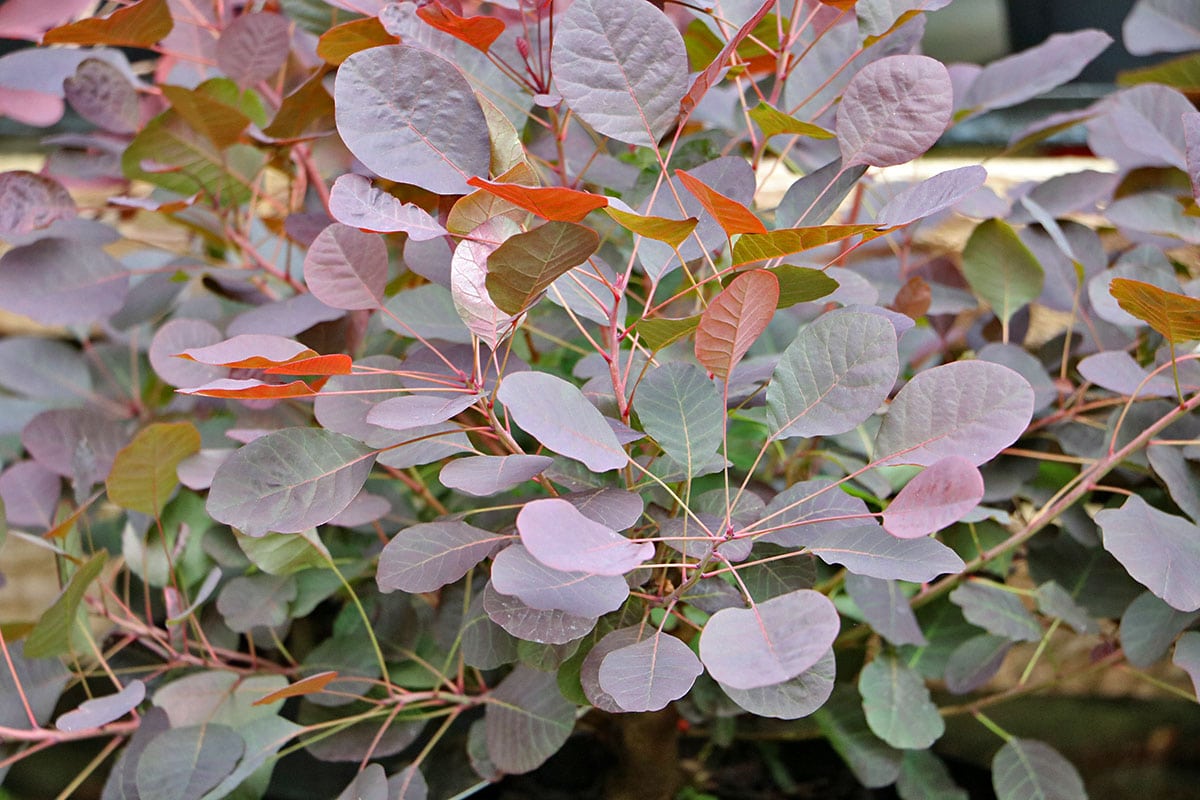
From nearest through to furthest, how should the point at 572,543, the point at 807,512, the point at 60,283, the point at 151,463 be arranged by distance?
the point at 572,543
the point at 807,512
the point at 151,463
the point at 60,283

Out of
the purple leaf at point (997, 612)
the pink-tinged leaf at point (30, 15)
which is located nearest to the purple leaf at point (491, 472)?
the purple leaf at point (997, 612)

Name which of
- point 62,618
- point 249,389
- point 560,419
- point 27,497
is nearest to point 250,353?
point 249,389

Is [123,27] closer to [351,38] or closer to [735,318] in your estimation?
[351,38]

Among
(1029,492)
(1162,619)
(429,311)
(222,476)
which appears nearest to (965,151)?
(1029,492)

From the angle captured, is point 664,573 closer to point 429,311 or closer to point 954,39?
point 429,311

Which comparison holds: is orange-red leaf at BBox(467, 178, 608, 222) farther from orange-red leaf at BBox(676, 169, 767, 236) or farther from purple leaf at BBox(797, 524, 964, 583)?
purple leaf at BBox(797, 524, 964, 583)

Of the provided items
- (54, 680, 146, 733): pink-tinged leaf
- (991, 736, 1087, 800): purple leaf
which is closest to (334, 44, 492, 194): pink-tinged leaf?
(54, 680, 146, 733): pink-tinged leaf

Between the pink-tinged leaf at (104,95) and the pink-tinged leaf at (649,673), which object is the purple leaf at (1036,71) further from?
the pink-tinged leaf at (104,95)
